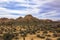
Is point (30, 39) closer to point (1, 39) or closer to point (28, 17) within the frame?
point (1, 39)

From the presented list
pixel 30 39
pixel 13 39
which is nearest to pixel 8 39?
pixel 13 39

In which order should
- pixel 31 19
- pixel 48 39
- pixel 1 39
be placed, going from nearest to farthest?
pixel 48 39 < pixel 1 39 < pixel 31 19

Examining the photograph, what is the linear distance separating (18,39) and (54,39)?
5.76 m

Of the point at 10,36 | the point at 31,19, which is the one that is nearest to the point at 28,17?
the point at 31,19

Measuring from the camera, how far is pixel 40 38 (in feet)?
98.8

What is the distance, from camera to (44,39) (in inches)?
1141

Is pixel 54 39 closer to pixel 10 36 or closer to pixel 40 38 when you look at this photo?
pixel 40 38

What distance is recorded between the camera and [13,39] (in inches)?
1162

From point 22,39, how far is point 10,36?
9.62 ft

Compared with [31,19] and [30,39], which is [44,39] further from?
[31,19]

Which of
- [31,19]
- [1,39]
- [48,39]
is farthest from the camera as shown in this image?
[31,19]

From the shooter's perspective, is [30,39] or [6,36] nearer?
[30,39]

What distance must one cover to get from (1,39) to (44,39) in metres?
7.51

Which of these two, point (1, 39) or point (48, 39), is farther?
point (1, 39)
